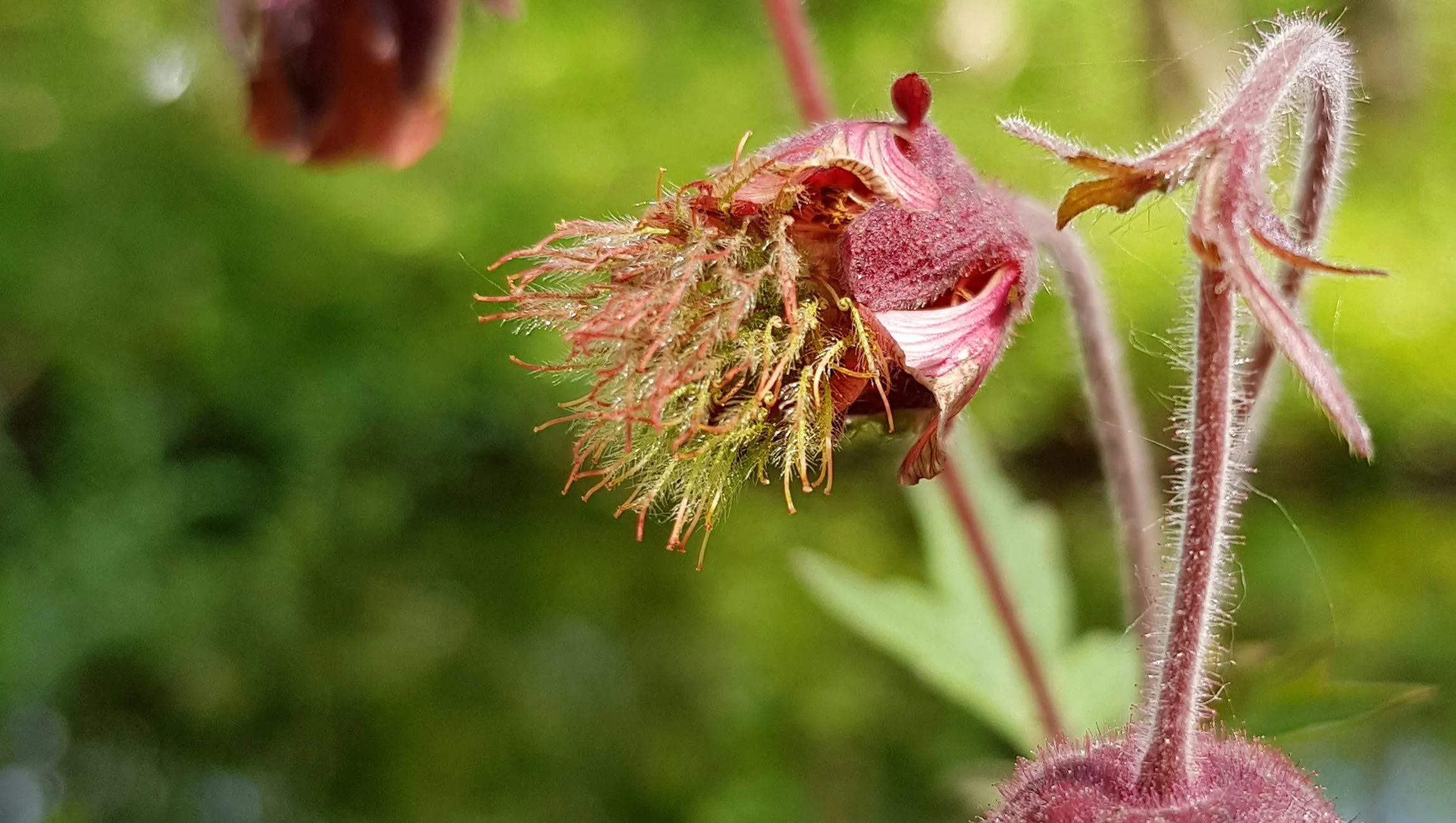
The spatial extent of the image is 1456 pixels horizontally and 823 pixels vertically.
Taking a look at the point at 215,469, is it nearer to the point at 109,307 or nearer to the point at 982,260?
the point at 109,307

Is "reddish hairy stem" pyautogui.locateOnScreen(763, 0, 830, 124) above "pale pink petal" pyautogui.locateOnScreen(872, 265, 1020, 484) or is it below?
above

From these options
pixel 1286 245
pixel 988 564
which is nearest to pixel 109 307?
pixel 988 564

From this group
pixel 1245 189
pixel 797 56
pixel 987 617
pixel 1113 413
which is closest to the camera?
pixel 1245 189

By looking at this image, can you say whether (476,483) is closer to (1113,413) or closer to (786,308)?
(1113,413)

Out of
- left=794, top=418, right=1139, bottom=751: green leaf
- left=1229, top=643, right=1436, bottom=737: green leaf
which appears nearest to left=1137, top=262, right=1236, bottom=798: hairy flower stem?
left=1229, top=643, right=1436, bottom=737: green leaf

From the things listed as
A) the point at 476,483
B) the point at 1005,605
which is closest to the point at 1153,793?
the point at 1005,605

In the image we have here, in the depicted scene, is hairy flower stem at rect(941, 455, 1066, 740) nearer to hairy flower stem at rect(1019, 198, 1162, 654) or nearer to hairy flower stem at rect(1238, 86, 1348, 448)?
hairy flower stem at rect(1019, 198, 1162, 654)
